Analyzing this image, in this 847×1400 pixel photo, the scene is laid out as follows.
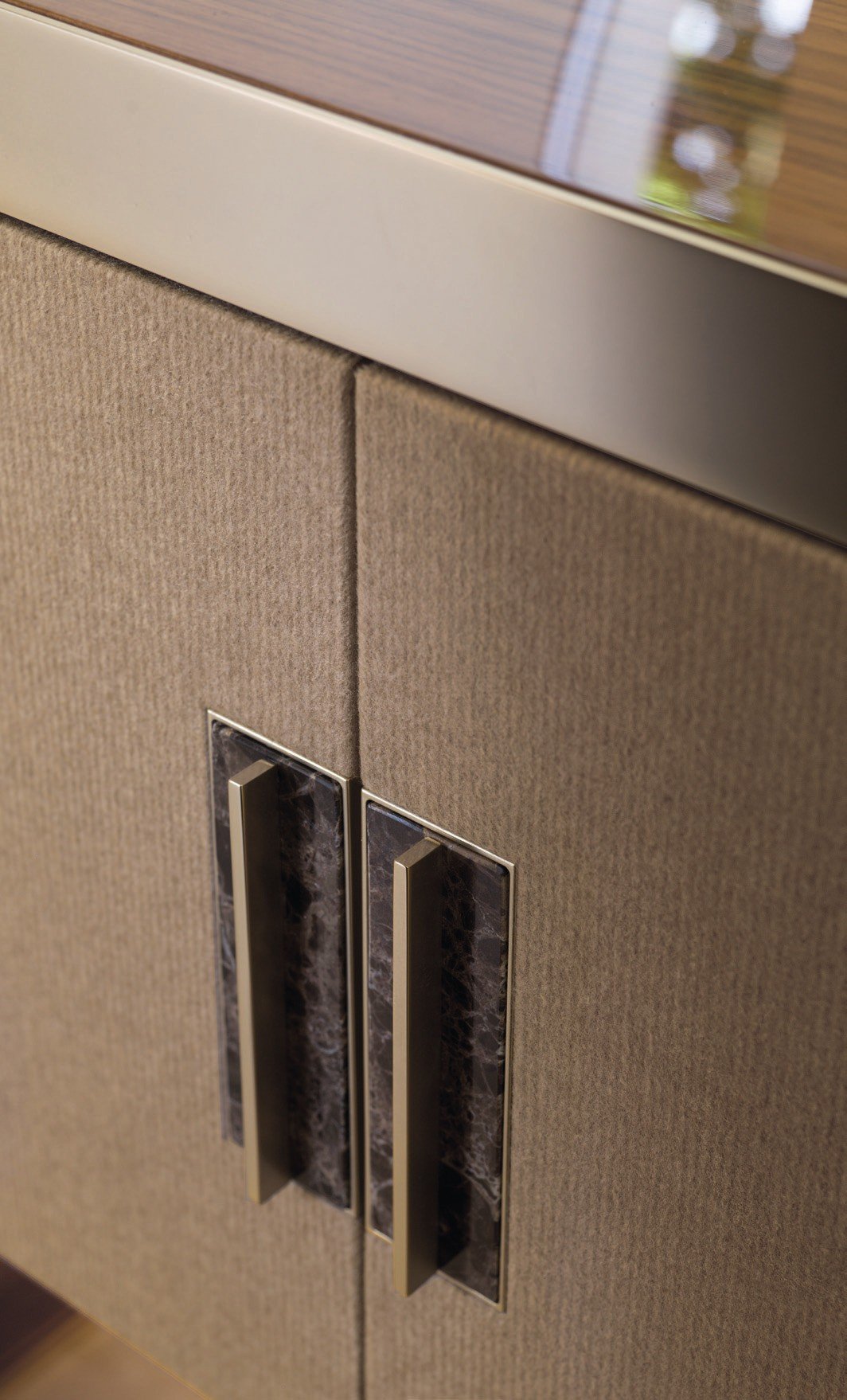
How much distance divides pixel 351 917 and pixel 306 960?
0.03m

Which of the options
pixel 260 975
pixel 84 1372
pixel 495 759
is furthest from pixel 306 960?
pixel 84 1372

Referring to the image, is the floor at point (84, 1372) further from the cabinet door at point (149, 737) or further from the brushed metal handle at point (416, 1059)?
the brushed metal handle at point (416, 1059)

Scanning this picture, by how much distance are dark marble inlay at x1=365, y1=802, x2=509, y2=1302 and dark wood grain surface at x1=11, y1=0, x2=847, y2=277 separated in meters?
0.18

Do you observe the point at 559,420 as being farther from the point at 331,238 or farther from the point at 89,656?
the point at 89,656

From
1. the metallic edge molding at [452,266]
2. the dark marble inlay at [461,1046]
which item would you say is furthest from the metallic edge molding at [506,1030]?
the metallic edge molding at [452,266]

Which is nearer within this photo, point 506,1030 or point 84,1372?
point 506,1030

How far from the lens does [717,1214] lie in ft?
1.26

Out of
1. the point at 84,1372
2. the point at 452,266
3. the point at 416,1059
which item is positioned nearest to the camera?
the point at 452,266

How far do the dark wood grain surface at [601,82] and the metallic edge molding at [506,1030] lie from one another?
0.18 metres

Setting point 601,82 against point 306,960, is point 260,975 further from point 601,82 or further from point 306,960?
point 601,82

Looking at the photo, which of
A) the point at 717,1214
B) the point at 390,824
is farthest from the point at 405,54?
the point at 717,1214

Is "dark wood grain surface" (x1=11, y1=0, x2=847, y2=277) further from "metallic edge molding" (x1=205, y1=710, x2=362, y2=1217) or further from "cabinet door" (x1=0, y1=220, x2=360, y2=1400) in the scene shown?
"metallic edge molding" (x1=205, y1=710, x2=362, y2=1217)

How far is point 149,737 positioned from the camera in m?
0.47

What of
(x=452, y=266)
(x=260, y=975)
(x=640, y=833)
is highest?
(x=452, y=266)
